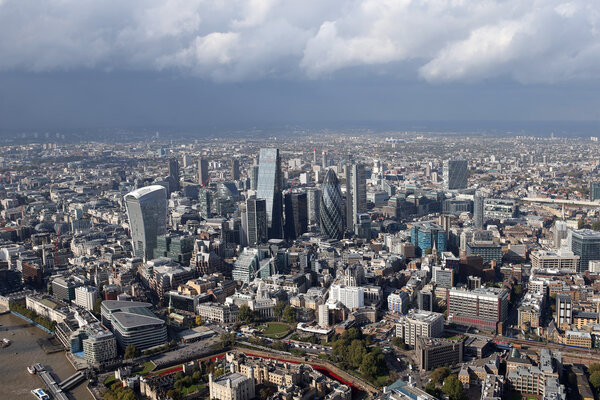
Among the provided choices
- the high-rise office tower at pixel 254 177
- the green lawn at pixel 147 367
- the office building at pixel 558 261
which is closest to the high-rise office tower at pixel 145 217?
the green lawn at pixel 147 367

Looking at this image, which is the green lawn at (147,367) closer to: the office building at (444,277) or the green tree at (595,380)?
the office building at (444,277)

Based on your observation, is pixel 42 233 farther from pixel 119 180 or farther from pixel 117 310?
pixel 119 180

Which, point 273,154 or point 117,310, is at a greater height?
point 273,154

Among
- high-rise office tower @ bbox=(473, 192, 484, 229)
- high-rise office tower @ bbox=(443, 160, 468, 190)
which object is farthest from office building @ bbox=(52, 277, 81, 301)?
high-rise office tower @ bbox=(443, 160, 468, 190)

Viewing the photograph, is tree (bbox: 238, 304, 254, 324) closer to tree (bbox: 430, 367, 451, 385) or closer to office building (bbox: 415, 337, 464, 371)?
office building (bbox: 415, 337, 464, 371)

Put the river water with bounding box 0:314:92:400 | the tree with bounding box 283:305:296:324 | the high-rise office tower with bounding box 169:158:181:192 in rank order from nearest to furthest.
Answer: the river water with bounding box 0:314:92:400, the tree with bounding box 283:305:296:324, the high-rise office tower with bounding box 169:158:181:192

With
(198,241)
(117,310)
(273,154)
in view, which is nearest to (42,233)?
(198,241)

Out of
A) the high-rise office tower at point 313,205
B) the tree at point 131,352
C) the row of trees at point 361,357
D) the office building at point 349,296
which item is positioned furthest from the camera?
the high-rise office tower at point 313,205
